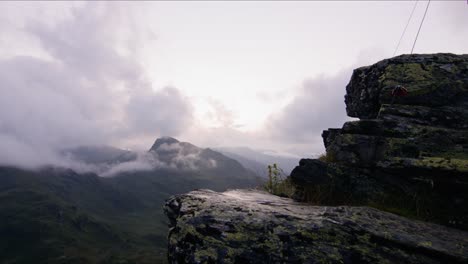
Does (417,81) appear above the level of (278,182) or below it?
above

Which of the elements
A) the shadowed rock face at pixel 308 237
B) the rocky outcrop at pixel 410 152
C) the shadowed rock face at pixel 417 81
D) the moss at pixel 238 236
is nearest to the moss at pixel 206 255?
the shadowed rock face at pixel 308 237

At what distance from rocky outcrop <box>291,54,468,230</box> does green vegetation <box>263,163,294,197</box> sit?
1.74 meters

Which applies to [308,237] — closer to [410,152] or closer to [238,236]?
[238,236]

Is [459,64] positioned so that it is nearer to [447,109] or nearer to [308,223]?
[447,109]

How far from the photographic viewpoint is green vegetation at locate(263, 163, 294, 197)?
12516 millimetres

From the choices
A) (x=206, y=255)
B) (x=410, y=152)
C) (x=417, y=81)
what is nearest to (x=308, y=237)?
(x=206, y=255)

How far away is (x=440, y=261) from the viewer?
657 cm

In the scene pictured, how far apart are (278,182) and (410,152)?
563 centimetres

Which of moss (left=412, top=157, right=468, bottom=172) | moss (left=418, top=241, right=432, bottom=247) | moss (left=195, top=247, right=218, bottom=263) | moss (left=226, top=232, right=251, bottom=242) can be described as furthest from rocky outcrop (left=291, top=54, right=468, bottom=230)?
moss (left=195, top=247, right=218, bottom=263)

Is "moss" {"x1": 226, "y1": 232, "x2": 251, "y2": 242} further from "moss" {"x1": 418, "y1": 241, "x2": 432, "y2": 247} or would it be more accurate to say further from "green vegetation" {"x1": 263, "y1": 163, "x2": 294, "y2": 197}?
"green vegetation" {"x1": 263, "y1": 163, "x2": 294, "y2": 197}

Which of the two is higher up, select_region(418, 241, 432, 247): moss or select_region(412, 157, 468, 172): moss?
select_region(412, 157, 468, 172): moss

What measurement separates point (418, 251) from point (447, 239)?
1.00 metres

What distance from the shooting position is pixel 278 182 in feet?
43.8

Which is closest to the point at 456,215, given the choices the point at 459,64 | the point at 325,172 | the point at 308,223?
the point at 325,172
